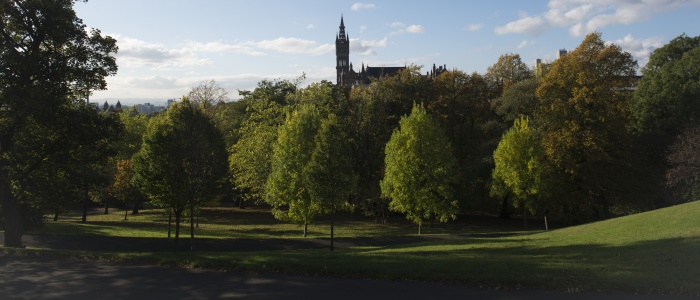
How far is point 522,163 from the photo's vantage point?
1351 inches

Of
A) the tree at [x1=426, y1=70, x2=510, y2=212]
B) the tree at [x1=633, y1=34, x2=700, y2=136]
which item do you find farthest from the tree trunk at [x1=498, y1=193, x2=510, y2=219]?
the tree at [x1=633, y1=34, x2=700, y2=136]

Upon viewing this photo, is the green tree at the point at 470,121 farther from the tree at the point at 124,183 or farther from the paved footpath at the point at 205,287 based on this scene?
the paved footpath at the point at 205,287

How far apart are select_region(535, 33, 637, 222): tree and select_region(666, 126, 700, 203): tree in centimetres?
397

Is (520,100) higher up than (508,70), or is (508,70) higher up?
(508,70)

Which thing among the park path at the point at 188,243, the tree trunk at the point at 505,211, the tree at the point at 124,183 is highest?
the tree at the point at 124,183

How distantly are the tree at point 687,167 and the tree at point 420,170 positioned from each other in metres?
14.4

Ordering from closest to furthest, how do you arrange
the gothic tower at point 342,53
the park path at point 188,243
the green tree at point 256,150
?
the park path at point 188,243 < the green tree at point 256,150 < the gothic tower at point 342,53

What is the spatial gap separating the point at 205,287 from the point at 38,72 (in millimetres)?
14450

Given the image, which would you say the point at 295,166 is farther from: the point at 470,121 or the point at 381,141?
the point at 470,121

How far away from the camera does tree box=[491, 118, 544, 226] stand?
33781 millimetres

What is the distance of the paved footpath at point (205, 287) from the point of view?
35.2 ft

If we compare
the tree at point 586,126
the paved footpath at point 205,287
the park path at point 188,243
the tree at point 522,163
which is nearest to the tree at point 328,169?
the park path at point 188,243

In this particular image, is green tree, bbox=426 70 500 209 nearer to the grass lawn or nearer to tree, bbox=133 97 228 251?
the grass lawn

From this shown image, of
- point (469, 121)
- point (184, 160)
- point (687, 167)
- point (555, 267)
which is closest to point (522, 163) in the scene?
point (687, 167)
